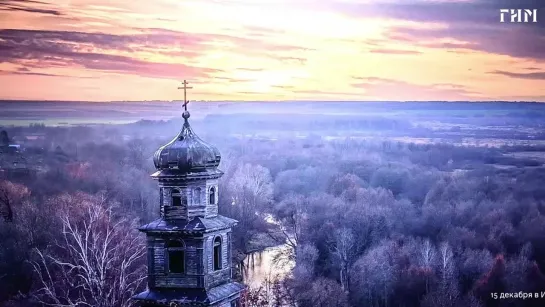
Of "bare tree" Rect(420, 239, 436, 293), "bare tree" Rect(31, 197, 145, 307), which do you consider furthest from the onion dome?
"bare tree" Rect(420, 239, 436, 293)

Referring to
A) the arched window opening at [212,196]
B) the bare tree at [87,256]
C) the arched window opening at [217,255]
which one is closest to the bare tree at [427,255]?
the bare tree at [87,256]

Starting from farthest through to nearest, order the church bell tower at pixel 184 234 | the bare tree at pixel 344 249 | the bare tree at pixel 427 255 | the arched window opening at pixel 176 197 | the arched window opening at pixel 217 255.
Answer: the bare tree at pixel 344 249 < the bare tree at pixel 427 255 < the arched window opening at pixel 217 255 < the arched window opening at pixel 176 197 < the church bell tower at pixel 184 234

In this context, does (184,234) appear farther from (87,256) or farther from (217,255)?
(87,256)

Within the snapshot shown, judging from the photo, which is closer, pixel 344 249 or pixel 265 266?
pixel 265 266

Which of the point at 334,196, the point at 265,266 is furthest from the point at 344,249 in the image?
the point at 265,266

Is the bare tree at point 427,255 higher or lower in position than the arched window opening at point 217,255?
lower

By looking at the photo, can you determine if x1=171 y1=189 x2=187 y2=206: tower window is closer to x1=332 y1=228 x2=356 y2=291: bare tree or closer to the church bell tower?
the church bell tower

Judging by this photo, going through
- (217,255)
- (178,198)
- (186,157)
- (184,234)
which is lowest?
(217,255)

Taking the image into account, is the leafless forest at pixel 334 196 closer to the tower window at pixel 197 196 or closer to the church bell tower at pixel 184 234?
the church bell tower at pixel 184 234
